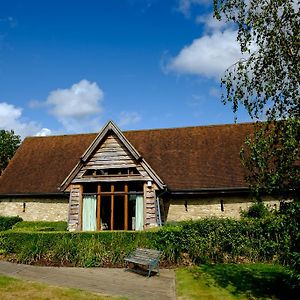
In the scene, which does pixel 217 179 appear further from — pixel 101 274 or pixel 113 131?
pixel 101 274

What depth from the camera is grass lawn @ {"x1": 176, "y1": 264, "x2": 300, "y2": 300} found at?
10.5 metres

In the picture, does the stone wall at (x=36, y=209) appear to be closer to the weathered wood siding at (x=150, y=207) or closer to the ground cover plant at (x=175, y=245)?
the weathered wood siding at (x=150, y=207)

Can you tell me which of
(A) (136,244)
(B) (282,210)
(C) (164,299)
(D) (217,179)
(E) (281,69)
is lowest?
(C) (164,299)

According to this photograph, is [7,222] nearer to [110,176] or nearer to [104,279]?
[110,176]

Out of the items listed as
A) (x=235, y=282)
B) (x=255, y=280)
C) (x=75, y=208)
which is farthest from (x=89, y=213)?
(x=255, y=280)

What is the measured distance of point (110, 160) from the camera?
20.8 metres

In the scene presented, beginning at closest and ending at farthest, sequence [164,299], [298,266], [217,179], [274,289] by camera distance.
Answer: [298,266]
[164,299]
[274,289]
[217,179]

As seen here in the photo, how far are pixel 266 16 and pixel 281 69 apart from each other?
5.77 feet

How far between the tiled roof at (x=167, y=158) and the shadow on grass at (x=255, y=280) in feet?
27.2

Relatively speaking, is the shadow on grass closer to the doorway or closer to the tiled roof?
the doorway

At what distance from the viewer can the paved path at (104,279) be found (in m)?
10.9

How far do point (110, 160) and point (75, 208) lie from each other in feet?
11.6

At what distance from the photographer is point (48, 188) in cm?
2472

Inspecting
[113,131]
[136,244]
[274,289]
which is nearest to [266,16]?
[274,289]
